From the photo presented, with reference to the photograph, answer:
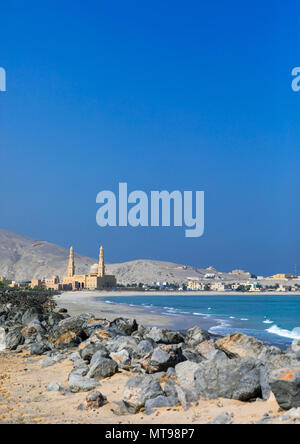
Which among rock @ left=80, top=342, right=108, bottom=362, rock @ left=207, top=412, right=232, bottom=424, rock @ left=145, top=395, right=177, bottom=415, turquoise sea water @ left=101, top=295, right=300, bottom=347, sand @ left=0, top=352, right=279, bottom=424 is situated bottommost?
turquoise sea water @ left=101, top=295, right=300, bottom=347

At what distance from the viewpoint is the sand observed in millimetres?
8758

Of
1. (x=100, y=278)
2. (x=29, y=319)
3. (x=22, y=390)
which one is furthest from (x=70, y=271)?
(x=22, y=390)

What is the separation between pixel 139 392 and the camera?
388 inches

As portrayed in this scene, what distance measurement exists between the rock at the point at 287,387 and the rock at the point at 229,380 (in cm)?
112

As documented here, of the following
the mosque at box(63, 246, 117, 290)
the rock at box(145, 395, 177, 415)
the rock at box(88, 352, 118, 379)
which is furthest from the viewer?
the mosque at box(63, 246, 117, 290)

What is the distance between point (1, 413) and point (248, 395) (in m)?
4.70

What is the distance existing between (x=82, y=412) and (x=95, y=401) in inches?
13.6

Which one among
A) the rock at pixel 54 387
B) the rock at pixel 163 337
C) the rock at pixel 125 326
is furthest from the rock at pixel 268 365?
the rock at pixel 125 326

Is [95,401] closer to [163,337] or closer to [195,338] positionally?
[163,337]

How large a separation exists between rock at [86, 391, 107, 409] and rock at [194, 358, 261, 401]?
189 centimetres

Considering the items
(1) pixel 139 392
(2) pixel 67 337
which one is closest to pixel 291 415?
(1) pixel 139 392

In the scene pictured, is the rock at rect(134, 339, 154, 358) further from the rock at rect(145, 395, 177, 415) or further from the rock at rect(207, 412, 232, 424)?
the rock at rect(207, 412, 232, 424)

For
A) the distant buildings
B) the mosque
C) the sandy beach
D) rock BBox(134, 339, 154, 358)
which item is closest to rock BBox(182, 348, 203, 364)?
rock BBox(134, 339, 154, 358)
